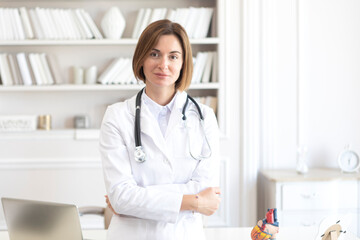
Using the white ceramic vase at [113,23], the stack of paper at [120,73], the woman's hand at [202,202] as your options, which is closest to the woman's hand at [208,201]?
the woman's hand at [202,202]

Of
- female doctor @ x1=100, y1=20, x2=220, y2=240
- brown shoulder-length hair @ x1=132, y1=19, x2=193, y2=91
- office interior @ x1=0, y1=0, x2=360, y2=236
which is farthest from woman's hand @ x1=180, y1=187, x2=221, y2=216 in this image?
office interior @ x1=0, y1=0, x2=360, y2=236

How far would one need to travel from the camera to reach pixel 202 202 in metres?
1.68

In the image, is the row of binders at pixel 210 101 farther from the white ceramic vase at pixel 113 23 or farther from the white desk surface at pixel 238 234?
the white desk surface at pixel 238 234

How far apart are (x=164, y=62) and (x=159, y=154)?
315 mm

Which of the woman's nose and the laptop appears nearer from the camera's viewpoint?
the laptop

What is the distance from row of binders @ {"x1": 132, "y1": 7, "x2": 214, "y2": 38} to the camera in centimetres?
367

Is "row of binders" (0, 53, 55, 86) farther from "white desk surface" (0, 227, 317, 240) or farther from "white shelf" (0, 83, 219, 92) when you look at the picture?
"white desk surface" (0, 227, 317, 240)

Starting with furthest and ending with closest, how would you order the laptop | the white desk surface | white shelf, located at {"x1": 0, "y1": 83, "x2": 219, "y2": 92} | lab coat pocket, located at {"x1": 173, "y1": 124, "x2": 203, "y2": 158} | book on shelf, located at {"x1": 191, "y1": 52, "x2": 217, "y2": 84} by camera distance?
book on shelf, located at {"x1": 191, "y1": 52, "x2": 217, "y2": 84}, white shelf, located at {"x1": 0, "y1": 83, "x2": 219, "y2": 92}, the white desk surface, lab coat pocket, located at {"x1": 173, "y1": 124, "x2": 203, "y2": 158}, the laptop

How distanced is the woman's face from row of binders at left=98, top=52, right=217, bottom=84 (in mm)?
2005

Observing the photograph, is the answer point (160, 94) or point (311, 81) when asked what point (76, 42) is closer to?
point (311, 81)

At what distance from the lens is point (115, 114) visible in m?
1.74

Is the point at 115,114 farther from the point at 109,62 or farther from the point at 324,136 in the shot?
the point at 324,136

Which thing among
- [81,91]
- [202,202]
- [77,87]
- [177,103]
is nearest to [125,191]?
[202,202]

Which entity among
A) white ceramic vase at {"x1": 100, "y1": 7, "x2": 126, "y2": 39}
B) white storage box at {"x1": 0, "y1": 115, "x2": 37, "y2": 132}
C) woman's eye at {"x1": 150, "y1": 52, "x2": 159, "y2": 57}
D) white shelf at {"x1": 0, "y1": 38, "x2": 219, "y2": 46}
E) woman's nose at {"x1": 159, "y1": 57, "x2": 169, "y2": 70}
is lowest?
white storage box at {"x1": 0, "y1": 115, "x2": 37, "y2": 132}
